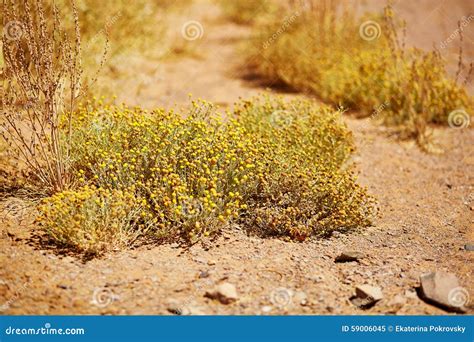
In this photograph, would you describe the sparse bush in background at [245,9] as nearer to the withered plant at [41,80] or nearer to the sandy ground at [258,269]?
the sandy ground at [258,269]

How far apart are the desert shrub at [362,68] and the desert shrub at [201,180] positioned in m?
2.33

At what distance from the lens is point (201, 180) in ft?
12.6

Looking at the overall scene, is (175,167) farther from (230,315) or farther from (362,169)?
(362,169)

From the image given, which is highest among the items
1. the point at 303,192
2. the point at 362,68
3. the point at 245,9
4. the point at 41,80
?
the point at 245,9

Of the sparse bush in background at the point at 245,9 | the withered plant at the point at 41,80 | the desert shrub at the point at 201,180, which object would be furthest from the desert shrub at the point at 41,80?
the sparse bush in background at the point at 245,9

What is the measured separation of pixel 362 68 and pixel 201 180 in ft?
13.2

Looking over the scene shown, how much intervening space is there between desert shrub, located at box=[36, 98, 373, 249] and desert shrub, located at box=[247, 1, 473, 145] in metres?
2.33

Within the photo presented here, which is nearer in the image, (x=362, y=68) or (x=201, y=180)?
(x=201, y=180)

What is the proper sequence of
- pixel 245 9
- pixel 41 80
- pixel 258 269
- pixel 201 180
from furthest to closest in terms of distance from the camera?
pixel 245 9
pixel 41 80
pixel 201 180
pixel 258 269

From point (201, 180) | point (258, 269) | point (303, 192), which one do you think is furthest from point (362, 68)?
point (258, 269)

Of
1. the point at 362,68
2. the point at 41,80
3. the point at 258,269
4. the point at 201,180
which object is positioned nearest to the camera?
the point at 258,269

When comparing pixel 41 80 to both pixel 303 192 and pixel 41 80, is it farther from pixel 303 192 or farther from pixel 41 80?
pixel 303 192

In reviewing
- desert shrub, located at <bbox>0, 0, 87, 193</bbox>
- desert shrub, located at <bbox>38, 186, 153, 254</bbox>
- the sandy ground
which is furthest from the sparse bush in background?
desert shrub, located at <bbox>38, 186, 153, 254</bbox>

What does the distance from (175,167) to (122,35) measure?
455 centimetres
